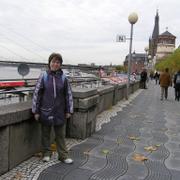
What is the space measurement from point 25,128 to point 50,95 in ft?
2.17

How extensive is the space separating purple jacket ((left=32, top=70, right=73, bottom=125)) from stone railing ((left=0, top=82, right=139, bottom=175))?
260mm

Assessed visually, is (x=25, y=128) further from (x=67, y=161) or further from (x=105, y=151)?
(x=105, y=151)

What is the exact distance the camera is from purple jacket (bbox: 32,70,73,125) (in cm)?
545

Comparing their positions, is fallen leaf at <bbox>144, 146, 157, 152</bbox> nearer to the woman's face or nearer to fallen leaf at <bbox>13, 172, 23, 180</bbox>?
the woman's face

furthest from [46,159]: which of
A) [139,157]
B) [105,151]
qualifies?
[139,157]

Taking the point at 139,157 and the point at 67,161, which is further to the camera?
the point at 139,157

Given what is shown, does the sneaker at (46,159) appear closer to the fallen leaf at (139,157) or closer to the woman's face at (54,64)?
the woman's face at (54,64)

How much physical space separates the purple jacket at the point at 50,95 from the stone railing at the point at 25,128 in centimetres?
26

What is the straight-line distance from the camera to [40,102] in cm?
550

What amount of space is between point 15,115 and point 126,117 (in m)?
6.52

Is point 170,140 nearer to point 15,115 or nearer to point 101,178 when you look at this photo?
point 101,178

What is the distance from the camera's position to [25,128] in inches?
222

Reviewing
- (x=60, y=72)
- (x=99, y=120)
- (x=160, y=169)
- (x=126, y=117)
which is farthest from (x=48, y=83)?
(x=126, y=117)

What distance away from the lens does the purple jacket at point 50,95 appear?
5445 millimetres
